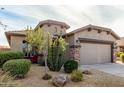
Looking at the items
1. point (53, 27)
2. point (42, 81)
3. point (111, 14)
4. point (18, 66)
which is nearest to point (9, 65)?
point (18, 66)

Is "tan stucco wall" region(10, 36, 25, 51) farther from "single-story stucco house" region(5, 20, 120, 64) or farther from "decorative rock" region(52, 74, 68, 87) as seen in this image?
"decorative rock" region(52, 74, 68, 87)

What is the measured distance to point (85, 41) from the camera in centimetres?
1619

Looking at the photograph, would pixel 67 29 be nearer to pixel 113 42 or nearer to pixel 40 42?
pixel 113 42

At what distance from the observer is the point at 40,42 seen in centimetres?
1323

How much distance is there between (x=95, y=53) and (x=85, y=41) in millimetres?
1627

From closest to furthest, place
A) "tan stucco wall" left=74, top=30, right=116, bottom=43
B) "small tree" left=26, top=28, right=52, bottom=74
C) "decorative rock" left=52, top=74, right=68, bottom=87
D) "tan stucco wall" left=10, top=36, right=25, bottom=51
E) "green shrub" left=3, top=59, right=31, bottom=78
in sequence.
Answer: "decorative rock" left=52, top=74, right=68, bottom=87 → "green shrub" left=3, top=59, right=31, bottom=78 → "small tree" left=26, top=28, right=52, bottom=74 → "tan stucco wall" left=74, top=30, right=116, bottom=43 → "tan stucco wall" left=10, top=36, right=25, bottom=51

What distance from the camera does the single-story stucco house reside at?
51.1 ft

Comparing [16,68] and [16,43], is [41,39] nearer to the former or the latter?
[16,43]

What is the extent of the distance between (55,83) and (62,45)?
3.79 metres

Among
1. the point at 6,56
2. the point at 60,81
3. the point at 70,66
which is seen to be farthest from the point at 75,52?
the point at 60,81

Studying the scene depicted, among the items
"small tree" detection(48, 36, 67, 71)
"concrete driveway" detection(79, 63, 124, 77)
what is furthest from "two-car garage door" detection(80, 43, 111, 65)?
"small tree" detection(48, 36, 67, 71)

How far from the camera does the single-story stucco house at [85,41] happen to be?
51.1 feet

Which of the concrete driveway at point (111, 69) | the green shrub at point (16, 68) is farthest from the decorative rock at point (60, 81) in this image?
the concrete driveway at point (111, 69)

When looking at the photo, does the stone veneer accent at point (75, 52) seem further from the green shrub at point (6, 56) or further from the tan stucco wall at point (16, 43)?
the tan stucco wall at point (16, 43)
